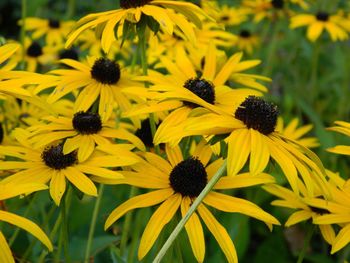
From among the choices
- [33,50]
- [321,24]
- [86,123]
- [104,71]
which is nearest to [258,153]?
[86,123]

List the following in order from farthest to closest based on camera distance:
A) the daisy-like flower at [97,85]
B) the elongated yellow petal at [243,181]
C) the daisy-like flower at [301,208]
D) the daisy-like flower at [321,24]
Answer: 1. the daisy-like flower at [321,24]
2. the daisy-like flower at [97,85]
3. the daisy-like flower at [301,208]
4. the elongated yellow petal at [243,181]

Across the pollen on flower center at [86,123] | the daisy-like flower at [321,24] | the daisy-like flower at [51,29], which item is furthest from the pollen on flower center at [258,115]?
the daisy-like flower at [51,29]

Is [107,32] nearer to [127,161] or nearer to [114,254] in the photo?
[127,161]

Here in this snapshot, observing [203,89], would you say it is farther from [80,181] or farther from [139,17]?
[80,181]

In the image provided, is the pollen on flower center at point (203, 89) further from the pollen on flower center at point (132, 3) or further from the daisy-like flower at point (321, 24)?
the daisy-like flower at point (321, 24)

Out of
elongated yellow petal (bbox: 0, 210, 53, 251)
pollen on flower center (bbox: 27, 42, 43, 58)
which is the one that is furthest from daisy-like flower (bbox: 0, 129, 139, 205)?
pollen on flower center (bbox: 27, 42, 43, 58)

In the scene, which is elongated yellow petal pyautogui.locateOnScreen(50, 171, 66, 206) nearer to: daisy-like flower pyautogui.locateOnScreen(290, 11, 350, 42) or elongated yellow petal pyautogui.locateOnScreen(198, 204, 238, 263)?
elongated yellow petal pyautogui.locateOnScreen(198, 204, 238, 263)

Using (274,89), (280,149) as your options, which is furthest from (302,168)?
(274,89)
